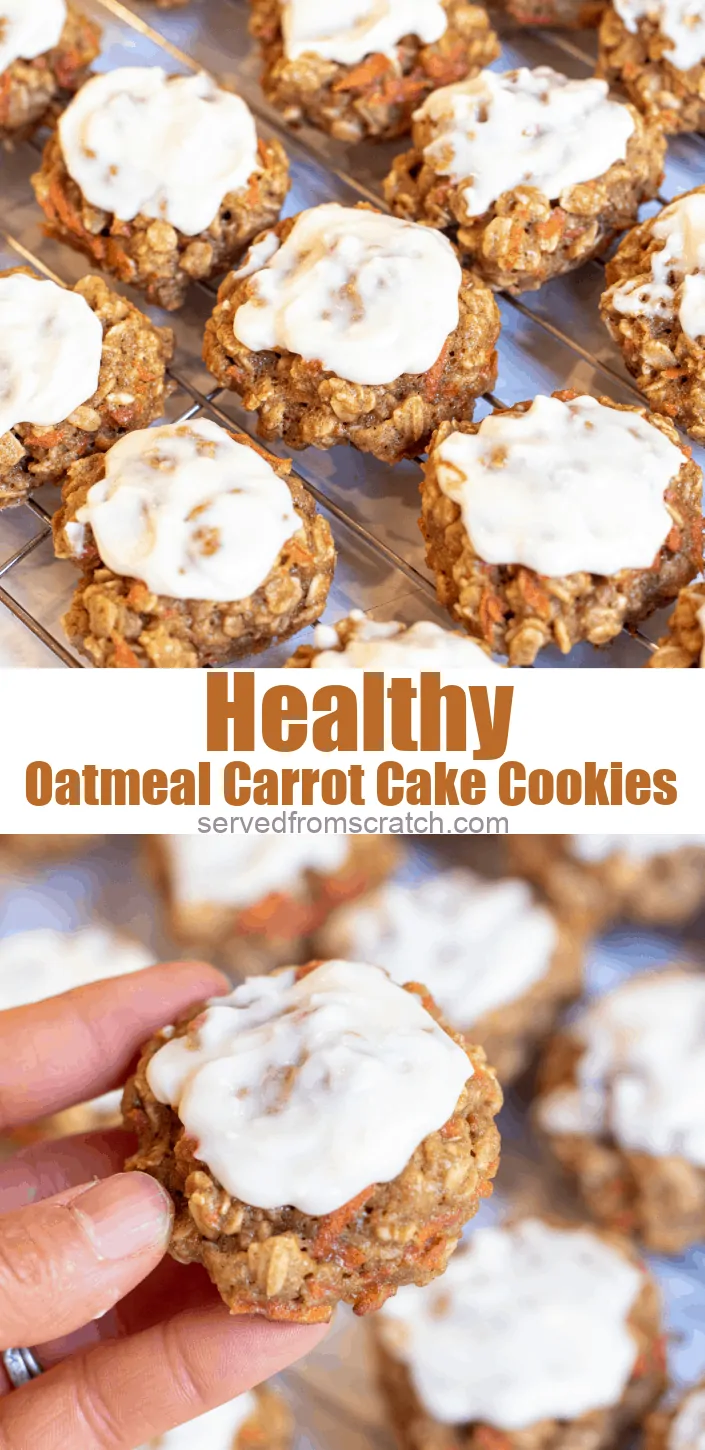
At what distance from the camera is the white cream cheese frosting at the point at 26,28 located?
66.2 inches

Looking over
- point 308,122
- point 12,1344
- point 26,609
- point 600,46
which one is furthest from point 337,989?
point 600,46

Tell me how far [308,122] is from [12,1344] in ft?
5.25

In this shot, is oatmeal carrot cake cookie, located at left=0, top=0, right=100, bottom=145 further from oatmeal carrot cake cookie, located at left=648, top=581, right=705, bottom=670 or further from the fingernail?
the fingernail

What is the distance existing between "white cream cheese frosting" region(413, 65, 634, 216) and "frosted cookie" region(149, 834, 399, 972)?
2.73 ft

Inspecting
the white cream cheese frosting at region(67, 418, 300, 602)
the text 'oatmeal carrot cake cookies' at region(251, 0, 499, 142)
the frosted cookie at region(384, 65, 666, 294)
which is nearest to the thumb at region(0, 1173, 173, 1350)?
the white cream cheese frosting at region(67, 418, 300, 602)

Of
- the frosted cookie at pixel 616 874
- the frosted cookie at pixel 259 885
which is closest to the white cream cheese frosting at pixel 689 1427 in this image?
the frosted cookie at pixel 616 874

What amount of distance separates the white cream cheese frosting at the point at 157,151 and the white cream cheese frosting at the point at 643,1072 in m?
1.16

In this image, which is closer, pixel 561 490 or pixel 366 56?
pixel 561 490

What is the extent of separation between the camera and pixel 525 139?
1572 mm

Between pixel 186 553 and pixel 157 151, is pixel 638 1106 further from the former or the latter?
pixel 157 151

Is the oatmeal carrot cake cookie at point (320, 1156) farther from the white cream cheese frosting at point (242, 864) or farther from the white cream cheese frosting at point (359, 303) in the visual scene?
the white cream cheese frosting at point (359, 303)

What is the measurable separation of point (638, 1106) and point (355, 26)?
1.49 meters

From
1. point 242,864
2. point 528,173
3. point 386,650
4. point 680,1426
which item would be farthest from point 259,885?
point 528,173

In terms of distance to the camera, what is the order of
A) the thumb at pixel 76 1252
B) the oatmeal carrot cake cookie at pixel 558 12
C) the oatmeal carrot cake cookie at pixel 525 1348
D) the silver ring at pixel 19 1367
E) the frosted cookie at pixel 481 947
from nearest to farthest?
the thumb at pixel 76 1252, the silver ring at pixel 19 1367, the oatmeal carrot cake cookie at pixel 525 1348, the frosted cookie at pixel 481 947, the oatmeal carrot cake cookie at pixel 558 12
